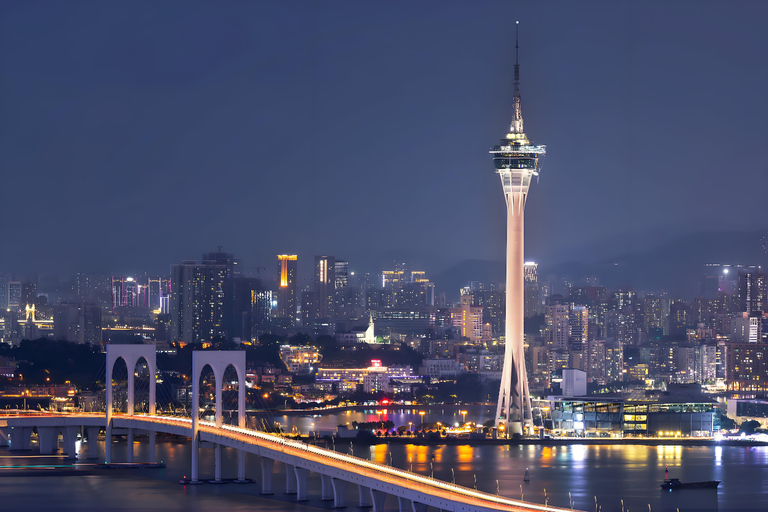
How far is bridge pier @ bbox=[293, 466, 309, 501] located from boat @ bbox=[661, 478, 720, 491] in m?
7.42

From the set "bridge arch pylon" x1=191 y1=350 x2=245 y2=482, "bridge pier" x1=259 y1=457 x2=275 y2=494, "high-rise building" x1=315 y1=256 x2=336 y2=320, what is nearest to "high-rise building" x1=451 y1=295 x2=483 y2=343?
"high-rise building" x1=315 y1=256 x2=336 y2=320

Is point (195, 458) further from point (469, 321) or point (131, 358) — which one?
point (469, 321)

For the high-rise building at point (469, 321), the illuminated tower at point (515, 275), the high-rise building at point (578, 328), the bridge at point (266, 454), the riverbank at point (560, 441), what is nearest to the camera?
the bridge at point (266, 454)

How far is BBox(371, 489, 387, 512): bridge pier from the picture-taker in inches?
1054

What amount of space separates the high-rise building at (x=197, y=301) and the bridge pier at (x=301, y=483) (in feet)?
182

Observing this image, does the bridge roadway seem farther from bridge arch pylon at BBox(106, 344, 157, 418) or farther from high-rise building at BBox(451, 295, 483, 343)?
high-rise building at BBox(451, 295, 483, 343)

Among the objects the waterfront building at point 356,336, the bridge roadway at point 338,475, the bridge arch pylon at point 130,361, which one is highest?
the waterfront building at point 356,336

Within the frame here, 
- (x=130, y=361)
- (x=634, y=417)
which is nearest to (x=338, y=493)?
(x=130, y=361)

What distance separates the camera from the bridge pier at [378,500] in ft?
87.9

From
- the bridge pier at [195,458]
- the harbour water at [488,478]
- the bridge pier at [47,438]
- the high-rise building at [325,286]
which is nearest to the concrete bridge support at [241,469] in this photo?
the harbour water at [488,478]

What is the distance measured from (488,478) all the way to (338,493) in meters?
6.11

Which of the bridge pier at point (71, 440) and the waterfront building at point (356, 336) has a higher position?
the waterfront building at point (356, 336)

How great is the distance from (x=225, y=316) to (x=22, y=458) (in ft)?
166

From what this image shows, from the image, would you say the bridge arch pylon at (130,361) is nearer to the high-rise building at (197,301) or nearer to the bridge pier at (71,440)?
the bridge pier at (71,440)
